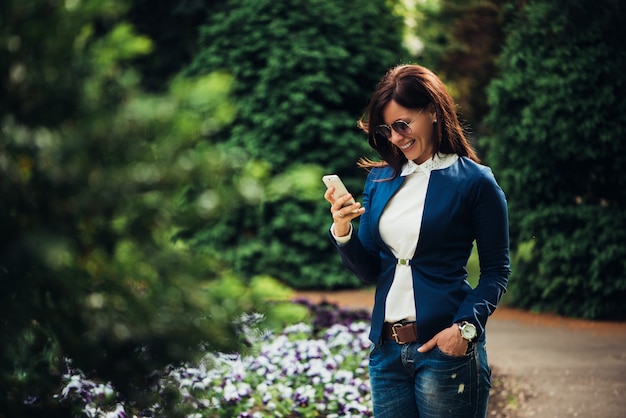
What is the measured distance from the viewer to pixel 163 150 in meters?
1.39

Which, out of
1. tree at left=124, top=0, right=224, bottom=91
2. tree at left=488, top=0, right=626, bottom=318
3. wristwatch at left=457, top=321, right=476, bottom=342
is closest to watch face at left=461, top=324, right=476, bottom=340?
wristwatch at left=457, top=321, right=476, bottom=342

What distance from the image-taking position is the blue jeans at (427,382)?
92.1 inches

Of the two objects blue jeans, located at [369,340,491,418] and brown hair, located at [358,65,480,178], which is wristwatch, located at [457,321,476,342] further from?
brown hair, located at [358,65,480,178]

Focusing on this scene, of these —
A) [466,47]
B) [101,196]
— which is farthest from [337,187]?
[466,47]

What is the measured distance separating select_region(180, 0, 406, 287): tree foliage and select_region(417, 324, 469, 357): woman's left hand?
23.8 feet

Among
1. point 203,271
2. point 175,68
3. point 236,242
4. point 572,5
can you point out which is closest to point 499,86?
point 572,5

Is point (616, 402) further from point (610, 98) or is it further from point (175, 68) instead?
point (175, 68)

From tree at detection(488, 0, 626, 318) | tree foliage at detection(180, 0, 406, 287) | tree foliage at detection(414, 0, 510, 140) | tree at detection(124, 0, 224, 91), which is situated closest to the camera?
tree at detection(488, 0, 626, 318)

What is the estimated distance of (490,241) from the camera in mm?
2391

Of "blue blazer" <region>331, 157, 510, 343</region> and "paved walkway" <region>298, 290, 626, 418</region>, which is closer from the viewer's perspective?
"blue blazer" <region>331, 157, 510, 343</region>

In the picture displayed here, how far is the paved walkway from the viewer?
16.1 feet

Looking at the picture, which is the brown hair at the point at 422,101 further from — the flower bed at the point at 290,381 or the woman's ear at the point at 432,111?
the flower bed at the point at 290,381

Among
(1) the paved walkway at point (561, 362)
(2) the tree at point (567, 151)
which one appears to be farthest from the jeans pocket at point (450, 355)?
(2) the tree at point (567, 151)

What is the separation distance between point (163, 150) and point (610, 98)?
702 centimetres
